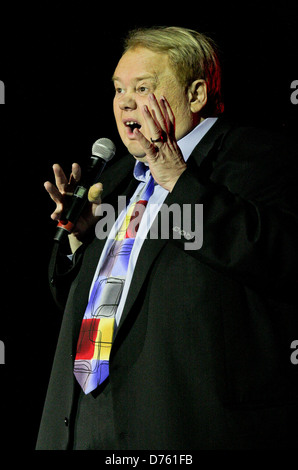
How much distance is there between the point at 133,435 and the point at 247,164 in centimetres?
87

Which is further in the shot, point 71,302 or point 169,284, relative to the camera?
point 71,302

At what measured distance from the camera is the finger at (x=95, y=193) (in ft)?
A: 6.66

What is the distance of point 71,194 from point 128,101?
39cm

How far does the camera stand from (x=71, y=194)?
6.69 ft

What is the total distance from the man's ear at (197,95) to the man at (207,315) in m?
0.20

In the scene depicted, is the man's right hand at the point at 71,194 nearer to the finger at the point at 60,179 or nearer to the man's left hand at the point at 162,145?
the finger at the point at 60,179

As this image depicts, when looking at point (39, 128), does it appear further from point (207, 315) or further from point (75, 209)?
point (207, 315)

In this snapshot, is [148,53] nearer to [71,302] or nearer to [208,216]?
[208,216]

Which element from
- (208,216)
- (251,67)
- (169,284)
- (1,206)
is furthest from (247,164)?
(1,206)

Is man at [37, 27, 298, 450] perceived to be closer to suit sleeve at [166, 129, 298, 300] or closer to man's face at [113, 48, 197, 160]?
suit sleeve at [166, 129, 298, 300]

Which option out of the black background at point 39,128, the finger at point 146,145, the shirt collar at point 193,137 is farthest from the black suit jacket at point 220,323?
the black background at point 39,128

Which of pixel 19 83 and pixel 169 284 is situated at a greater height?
pixel 19 83

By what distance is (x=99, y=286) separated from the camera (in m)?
1.97
